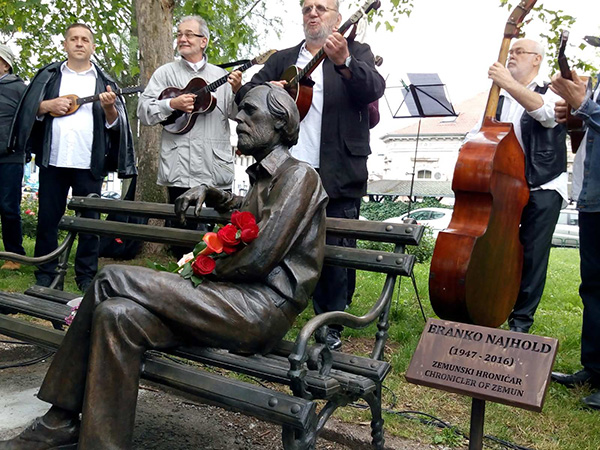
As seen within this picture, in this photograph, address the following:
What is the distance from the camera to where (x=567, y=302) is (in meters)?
7.38

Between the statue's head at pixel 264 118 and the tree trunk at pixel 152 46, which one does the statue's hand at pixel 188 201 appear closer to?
the statue's head at pixel 264 118

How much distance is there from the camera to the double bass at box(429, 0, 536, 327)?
12.7 feet

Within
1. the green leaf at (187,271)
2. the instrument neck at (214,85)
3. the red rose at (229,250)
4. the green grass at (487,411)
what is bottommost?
the green grass at (487,411)

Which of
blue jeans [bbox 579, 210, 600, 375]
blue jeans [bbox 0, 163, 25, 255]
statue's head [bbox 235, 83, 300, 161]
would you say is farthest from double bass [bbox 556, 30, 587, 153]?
blue jeans [bbox 0, 163, 25, 255]

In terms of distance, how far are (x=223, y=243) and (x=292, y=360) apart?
1.94 feet

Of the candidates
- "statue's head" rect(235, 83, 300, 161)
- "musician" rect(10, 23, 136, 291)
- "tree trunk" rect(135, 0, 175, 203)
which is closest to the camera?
"statue's head" rect(235, 83, 300, 161)

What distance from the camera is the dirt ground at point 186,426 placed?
3.12 m

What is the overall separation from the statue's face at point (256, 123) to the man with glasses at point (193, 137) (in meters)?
2.16

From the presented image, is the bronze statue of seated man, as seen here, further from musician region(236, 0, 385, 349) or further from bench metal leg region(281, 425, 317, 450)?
musician region(236, 0, 385, 349)

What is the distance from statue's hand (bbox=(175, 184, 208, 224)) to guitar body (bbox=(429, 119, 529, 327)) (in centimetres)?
152

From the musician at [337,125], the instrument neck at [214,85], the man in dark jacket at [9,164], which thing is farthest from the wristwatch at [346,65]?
the man in dark jacket at [9,164]

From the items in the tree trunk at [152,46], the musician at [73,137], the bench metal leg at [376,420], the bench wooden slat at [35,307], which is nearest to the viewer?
the bench metal leg at [376,420]

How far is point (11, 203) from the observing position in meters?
6.32

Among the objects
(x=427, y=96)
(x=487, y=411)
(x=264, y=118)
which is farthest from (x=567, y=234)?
(x=264, y=118)
